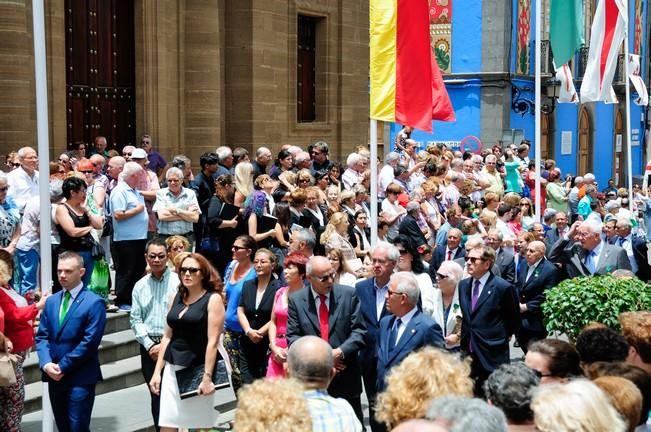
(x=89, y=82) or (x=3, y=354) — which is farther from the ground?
(x=89, y=82)

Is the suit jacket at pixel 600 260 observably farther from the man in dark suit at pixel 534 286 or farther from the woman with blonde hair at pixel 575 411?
the woman with blonde hair at pixel 575 411

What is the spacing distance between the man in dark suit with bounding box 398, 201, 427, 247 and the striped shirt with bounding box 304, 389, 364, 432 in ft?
25.4

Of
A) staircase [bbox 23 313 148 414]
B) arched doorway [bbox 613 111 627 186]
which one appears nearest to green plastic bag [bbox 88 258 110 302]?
staircase [bbox 23 313 148 414]

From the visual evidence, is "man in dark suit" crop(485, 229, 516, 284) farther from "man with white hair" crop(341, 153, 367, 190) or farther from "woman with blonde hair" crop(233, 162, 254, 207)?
"man with white hair" crop(341, 153, 367, 190)

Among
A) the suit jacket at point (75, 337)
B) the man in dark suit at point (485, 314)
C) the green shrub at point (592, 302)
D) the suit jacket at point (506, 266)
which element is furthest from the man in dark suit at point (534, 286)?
the suit jacket at point (75, 337)

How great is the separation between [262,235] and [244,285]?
8.12ft

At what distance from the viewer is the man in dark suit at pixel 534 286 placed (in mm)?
11164

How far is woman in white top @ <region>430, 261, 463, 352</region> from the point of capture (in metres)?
9.72

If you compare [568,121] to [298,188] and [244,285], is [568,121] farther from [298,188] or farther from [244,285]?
[244,285]

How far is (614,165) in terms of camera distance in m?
45.6

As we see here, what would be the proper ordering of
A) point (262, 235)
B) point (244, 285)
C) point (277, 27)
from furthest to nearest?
point (277, 27), point (262, 235), point (244, 285)

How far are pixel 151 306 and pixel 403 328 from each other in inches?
84.8

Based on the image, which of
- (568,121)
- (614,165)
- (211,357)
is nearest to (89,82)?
(211,357)

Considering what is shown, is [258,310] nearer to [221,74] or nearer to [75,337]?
[75,337]
